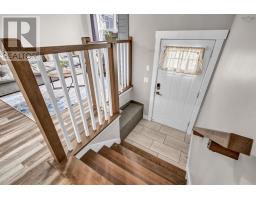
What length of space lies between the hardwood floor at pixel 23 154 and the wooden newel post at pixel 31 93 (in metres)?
0.25

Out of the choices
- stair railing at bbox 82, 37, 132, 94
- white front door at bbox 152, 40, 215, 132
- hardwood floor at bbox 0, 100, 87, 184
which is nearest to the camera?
hardwood floor at bbox 0, 100, 87, 184

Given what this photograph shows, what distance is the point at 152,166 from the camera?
7.47ft

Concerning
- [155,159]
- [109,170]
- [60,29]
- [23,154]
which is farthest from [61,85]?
[60,29]

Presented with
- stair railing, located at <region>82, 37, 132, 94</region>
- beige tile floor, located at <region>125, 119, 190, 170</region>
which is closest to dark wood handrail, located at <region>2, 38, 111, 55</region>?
stair railing, located at <region>82, 37, 132, 94</region>

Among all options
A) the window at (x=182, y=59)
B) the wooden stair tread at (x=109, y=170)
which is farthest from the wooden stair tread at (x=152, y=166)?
the window at (x=182, y=59)

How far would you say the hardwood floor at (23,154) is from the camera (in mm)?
1379

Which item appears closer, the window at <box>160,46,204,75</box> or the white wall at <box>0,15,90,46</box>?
the window at <box>160,46,204,75</box>

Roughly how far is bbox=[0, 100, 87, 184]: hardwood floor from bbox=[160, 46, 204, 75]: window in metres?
2.02

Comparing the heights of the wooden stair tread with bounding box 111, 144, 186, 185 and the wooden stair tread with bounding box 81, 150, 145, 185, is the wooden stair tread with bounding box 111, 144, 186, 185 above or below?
below

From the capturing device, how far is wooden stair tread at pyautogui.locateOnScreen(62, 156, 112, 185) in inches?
54.8

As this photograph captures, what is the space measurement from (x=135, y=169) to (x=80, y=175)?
0.92m

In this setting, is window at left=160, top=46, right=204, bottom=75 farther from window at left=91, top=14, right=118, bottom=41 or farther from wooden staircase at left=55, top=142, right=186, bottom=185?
window at left=91, top=14, right=118, bottom=41
